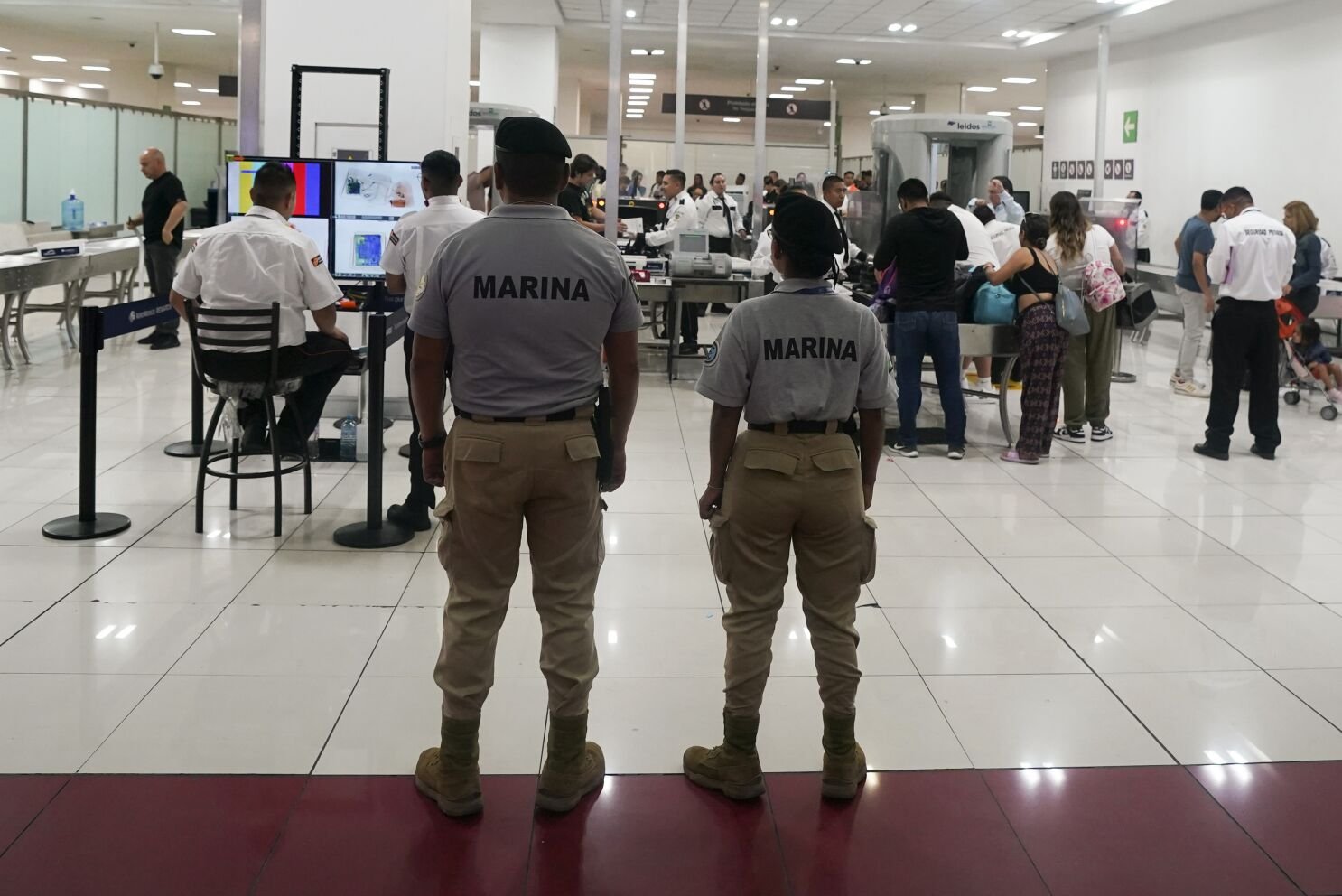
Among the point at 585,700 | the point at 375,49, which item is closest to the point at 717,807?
the point at 585,700

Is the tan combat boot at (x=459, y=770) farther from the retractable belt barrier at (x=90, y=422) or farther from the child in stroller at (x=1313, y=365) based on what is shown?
the child in stroller at (x=1313, y=365)

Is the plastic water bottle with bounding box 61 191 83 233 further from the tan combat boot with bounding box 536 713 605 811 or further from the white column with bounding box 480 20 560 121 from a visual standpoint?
the tan combat boot with bounding box 536 713 605 811

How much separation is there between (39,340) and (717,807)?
30.2ft

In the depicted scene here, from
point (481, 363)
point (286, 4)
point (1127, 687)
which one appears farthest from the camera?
point (286, 4)

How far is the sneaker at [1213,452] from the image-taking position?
709cm

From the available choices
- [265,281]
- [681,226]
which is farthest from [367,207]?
[681,226]

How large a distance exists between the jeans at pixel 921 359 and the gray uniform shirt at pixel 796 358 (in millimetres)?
4265

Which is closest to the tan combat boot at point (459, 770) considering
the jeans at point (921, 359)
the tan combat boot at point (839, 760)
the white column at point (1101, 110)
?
the tan combat boot at point (839, 760)

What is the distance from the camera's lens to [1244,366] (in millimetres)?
7148

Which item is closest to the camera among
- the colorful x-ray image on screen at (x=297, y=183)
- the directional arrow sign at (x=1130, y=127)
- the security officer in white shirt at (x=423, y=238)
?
the security officer in white shirt at (x=423, y=238)

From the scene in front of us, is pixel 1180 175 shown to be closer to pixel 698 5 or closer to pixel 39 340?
pixel 698 5

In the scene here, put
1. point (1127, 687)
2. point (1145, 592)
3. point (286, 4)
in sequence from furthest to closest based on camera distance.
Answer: point (286, 4), point (1145, 592), point (1127, 687)

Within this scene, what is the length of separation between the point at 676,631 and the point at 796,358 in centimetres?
149

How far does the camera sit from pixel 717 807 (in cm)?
286
